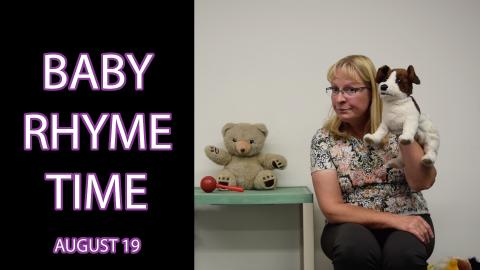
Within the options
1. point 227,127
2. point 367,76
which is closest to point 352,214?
point 367,76

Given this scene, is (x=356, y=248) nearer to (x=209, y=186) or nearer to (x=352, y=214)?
(x=352, y=214)

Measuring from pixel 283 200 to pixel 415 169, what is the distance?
1.35 feet

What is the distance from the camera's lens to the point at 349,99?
4.40ft

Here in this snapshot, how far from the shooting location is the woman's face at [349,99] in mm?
1340

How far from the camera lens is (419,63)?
1.80m

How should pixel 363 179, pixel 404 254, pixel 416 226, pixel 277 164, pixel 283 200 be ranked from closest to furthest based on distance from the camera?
pixel 404 254, pixel 416 226, pixel 363 179, pixel 283 200, pixel 277 164

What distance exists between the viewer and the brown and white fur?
4.00ft

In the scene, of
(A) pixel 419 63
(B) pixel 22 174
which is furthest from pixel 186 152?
(A) pixel 419 63

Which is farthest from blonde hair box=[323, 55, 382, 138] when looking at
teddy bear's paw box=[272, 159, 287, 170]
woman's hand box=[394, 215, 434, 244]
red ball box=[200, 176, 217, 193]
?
red ball box=[200, 176, 217, 193]

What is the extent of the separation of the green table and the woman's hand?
0.96ft

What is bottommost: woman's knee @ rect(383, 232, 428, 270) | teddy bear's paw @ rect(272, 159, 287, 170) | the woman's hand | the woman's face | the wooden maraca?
woman's knee @ rect(383, 232, 428, 270)

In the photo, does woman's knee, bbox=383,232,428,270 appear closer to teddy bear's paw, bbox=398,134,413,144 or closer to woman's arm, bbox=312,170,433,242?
woman's arm, bbox=312,170,433,242

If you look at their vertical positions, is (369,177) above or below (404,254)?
above

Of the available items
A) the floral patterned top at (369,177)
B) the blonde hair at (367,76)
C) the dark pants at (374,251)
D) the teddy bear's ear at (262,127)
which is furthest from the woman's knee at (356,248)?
the teddy bear's ear at (262,127)
